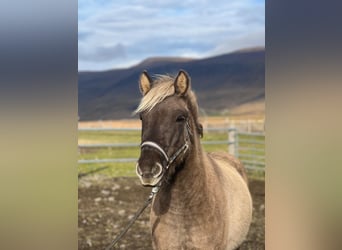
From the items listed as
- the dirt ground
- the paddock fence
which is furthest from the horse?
the paddock fence

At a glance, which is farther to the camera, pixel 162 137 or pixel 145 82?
pixel 145 82

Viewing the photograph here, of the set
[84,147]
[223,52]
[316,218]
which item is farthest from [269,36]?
[84,147]

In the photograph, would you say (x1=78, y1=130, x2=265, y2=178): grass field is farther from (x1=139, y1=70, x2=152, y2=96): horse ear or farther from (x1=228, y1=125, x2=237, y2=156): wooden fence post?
(x1=139, y1=70, x2=152, y2=96): horse ear

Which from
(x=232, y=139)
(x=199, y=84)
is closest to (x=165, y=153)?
(x=199, y=84)

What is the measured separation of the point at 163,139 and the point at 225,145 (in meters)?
2.43

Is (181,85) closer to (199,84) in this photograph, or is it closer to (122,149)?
(199,84)

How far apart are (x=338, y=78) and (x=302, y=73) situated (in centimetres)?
13

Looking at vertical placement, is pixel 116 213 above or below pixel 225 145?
below

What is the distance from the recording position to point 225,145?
12.5 ft

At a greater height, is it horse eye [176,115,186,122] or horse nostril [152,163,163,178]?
horse eye [176,115,186,122]

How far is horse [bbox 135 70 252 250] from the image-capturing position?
4.76ft

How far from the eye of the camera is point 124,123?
10.7 ft

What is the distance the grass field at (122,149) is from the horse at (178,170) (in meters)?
1.75

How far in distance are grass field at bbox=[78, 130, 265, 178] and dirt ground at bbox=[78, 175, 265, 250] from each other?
9 centimetres
